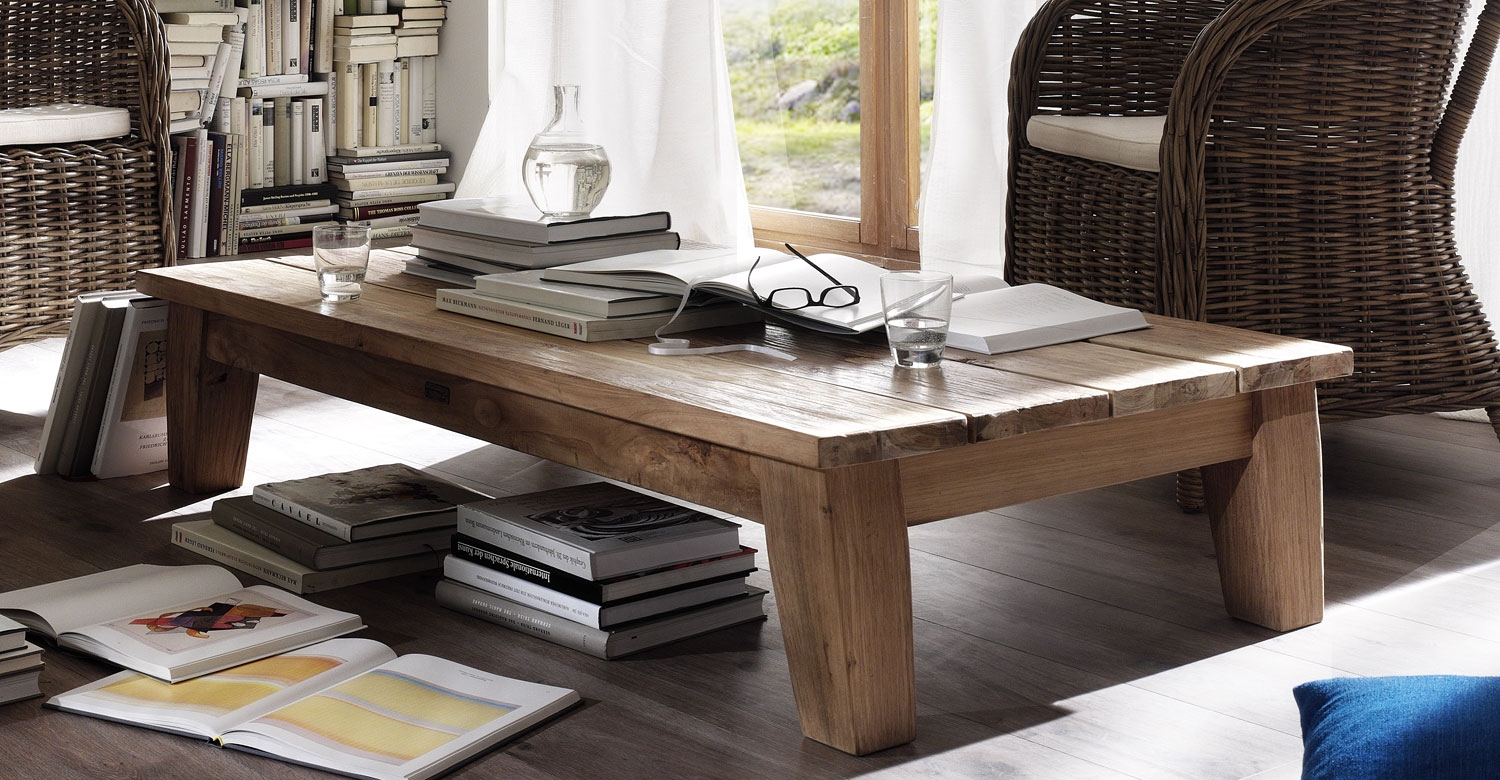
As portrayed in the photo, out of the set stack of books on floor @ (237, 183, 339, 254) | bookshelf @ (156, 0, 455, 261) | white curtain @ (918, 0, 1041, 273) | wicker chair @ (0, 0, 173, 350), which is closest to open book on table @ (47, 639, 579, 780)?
wicker chair @ (0, 0, 173, 350)

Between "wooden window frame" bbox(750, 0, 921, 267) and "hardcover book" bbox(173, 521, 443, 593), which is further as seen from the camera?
"wooden window frame" bbox(750, 0, 921, 267)

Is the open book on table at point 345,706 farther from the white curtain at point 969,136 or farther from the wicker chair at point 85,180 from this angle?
the white curtain at point 969,136

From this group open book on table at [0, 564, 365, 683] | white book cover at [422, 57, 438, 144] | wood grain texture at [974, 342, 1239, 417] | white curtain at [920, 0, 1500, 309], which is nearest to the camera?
wood grain texture at [974, 342, 1239, 417]

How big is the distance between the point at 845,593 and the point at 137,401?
1.35 m

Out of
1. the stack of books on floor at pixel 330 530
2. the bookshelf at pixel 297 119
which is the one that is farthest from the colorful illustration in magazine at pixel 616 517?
the bookshelf at pixel 297 119

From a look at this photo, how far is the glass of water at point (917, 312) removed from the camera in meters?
1.46

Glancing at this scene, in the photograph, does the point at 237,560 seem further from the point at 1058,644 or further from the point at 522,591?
the point at 1058,644

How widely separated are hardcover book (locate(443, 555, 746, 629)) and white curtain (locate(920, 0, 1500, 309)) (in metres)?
1.68

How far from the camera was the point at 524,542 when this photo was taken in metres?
1.63

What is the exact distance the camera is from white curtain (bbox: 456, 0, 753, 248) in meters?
→ 3.76

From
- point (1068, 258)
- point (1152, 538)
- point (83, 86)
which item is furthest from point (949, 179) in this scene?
point (83, 86)

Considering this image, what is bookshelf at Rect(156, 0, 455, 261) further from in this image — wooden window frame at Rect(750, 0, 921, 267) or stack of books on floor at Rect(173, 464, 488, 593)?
stack of books on floor at Rect(173, 464, 488, 593)

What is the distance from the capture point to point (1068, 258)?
2.36 metres

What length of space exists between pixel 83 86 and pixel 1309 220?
2.17 metres
